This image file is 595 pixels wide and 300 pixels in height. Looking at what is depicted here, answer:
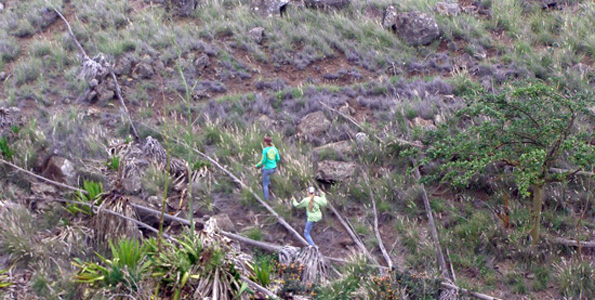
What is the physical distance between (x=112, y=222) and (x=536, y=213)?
6369 mm

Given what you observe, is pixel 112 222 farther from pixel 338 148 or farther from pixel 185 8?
pixel 185 8

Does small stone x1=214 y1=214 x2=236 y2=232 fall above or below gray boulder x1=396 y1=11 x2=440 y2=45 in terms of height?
below

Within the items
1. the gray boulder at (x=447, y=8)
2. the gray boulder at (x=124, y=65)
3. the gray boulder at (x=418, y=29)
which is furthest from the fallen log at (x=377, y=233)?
the gray boulder at (x=447, y=8)

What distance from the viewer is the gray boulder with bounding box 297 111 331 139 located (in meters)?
11.9

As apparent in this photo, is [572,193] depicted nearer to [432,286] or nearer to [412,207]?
[412,207]

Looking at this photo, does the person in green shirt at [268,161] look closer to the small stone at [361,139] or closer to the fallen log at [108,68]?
the small stone at [361,139]

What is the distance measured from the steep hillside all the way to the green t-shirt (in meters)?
0.70

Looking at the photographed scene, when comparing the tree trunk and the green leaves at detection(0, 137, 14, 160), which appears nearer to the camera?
the tree trunk

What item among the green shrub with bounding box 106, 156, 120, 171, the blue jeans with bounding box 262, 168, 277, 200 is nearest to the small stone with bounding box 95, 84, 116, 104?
the green shrub with bounding box 106, 156, 120, 171

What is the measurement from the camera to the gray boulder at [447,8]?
1589cm

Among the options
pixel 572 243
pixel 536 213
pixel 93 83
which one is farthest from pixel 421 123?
pixel 93 83

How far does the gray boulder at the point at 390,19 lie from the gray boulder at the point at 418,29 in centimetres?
45

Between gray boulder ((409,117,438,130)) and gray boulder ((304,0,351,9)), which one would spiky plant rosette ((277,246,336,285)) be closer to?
gray boulder ((409,117,438,130))

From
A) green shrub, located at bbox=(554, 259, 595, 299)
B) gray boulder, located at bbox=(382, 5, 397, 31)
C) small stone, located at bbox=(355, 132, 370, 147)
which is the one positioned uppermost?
gray boulder, located at bbox=(382, 5, 397, 31)
